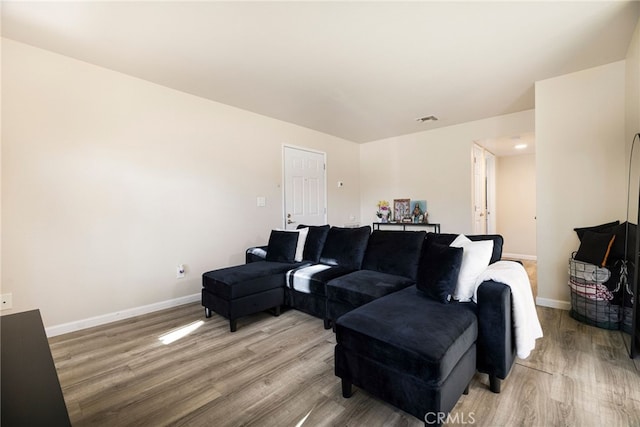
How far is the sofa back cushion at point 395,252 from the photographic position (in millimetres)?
2609

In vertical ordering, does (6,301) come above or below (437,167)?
below

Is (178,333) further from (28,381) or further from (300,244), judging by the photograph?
(28,381)

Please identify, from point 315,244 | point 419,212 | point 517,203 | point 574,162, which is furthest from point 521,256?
point 315,244

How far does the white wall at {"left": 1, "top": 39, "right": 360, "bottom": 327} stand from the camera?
2355mm

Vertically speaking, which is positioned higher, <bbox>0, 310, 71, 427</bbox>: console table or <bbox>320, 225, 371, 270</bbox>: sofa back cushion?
<bbox>320, 225, 371, 270</bbox>: sofa back cushion

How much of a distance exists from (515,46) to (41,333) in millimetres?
3735

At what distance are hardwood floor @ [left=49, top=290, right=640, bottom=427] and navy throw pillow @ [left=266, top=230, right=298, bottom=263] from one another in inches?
33.4

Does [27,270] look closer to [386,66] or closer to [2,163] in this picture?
[2,163]

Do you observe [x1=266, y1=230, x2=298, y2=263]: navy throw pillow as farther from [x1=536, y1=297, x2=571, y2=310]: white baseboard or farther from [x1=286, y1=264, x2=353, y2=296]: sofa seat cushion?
[x1=536, y1=297, x2=571, y2=310]: white baseboard

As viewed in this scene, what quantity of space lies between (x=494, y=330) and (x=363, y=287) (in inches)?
38.0

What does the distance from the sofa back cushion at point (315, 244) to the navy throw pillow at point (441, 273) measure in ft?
4.64

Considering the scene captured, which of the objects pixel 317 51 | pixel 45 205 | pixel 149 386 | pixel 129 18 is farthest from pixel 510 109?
pixel 45 205

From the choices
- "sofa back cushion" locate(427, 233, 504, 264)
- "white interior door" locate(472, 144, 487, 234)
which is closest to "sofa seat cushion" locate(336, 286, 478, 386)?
"sofa back cushion" locate(427, 233, 504, 264)

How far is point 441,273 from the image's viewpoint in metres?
1.86
